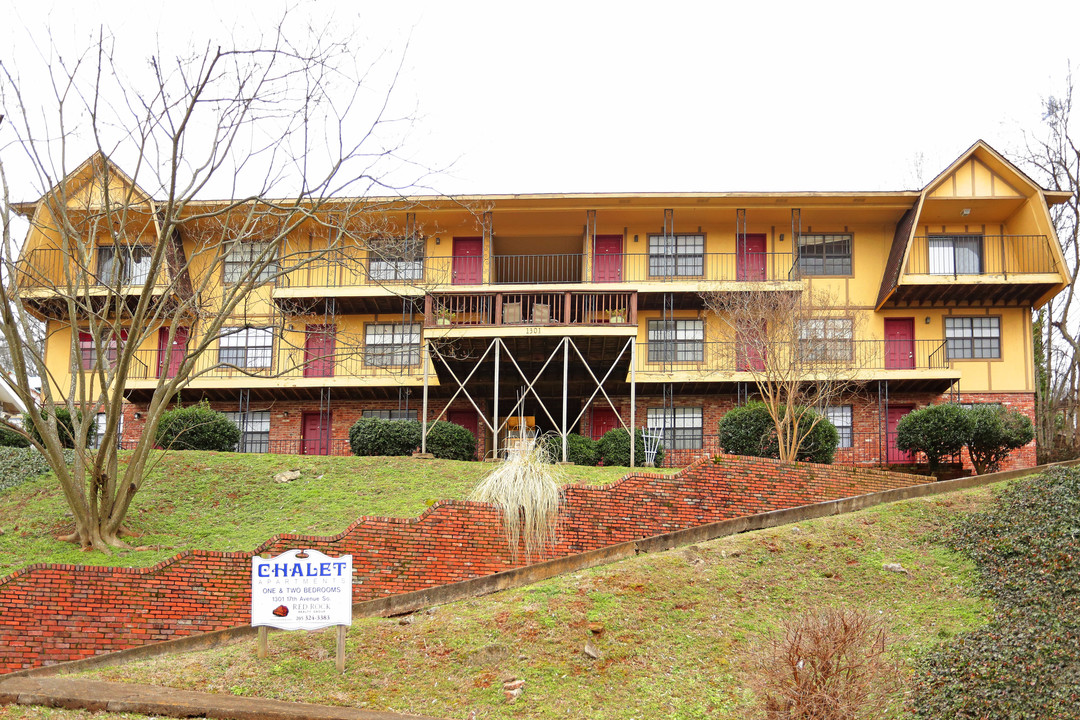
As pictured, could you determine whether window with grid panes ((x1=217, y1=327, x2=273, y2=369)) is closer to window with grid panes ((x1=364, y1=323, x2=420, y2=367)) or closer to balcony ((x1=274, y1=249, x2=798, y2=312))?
balcony ((x1=274, y1=249, x2=798, y2=312))

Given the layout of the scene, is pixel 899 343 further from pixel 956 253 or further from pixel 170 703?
pixel 170 703

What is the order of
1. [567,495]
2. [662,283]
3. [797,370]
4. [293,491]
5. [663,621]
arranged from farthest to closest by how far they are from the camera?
[662,283]
[797,370]
[293,491]
[567,495]
[663,621]

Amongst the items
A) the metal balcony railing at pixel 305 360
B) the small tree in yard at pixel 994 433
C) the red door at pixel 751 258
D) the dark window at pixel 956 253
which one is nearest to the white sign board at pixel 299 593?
the metal balcony railing at pixel 305 360

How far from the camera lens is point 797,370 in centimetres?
2130

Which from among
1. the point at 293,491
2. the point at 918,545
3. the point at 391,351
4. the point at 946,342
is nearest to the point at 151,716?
the point at 293,491

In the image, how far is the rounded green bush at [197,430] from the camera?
22.5 meters

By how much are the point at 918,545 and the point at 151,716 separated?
425 inches

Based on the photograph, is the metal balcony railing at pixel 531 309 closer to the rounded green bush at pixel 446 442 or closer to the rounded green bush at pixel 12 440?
the rounded green bush at pixel 446 442

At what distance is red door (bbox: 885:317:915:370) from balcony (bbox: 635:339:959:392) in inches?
0.5

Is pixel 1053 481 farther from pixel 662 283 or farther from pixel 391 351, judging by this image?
pixel 391 351

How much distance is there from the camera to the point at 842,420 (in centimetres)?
2628

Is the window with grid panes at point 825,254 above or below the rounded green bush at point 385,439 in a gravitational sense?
above

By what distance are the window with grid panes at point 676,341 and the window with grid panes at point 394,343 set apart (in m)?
6.39

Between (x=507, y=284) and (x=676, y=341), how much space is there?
16.1 ft
